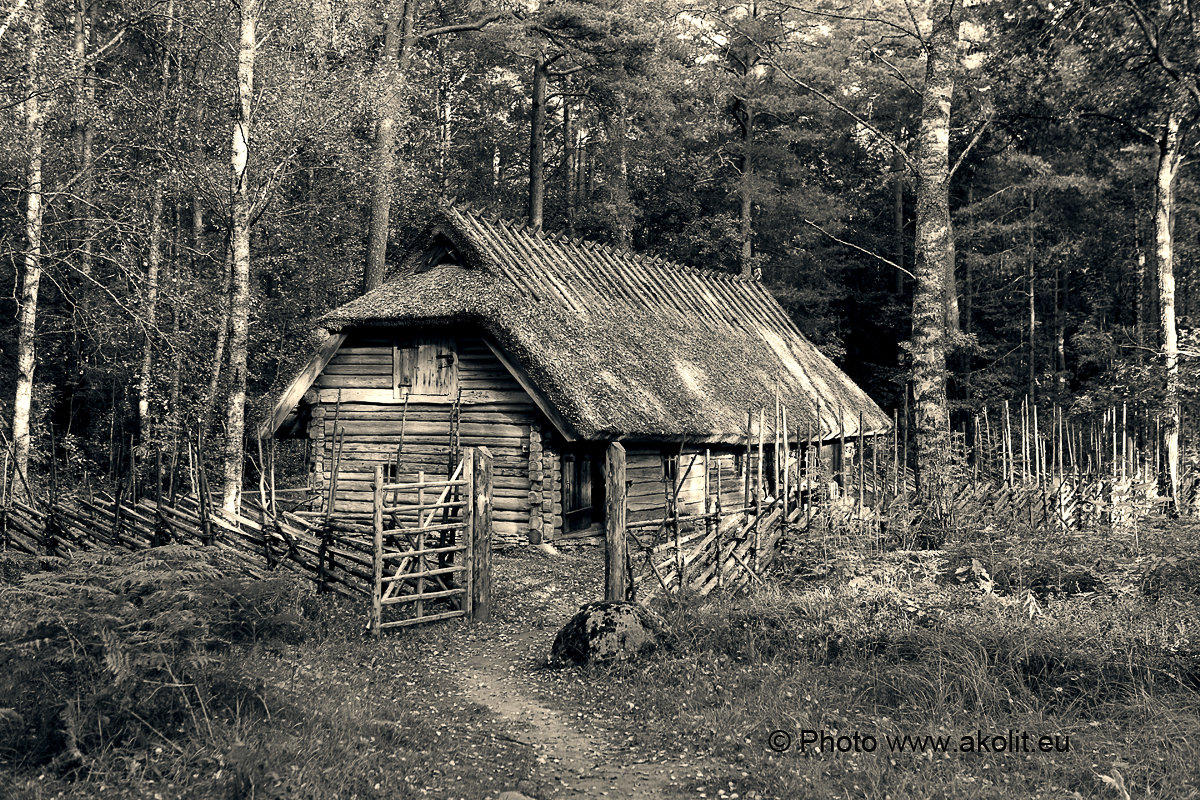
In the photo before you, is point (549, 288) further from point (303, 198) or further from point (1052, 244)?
point (1052, 244)

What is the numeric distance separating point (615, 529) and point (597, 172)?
31.4 m

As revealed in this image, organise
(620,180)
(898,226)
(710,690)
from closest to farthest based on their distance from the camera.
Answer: (710,690) < (620,180) < (898,226)

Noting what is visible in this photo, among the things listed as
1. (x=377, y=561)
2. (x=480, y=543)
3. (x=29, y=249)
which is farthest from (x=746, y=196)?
(x=377, y=561)

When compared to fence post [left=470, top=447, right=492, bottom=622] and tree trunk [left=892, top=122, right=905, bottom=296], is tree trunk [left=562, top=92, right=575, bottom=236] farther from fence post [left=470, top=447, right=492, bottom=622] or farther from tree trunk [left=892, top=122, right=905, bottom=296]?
fence post [left=470, top=447, right=492, bottom=622]

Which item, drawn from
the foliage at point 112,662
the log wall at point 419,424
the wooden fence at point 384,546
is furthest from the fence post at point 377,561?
the log wall at point 419,424

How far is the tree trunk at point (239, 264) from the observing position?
50.5 feet

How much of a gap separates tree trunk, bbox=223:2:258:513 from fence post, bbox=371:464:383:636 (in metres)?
6.80

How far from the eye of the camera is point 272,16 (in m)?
22.2

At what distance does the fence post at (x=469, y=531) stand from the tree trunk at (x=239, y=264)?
21.7 ft

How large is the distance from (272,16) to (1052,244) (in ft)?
88.2

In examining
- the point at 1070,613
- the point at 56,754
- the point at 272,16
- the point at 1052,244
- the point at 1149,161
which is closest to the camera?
the point at 56,754

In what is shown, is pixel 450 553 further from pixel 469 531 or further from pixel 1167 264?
pixel 1167 264

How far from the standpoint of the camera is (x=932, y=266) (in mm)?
12469

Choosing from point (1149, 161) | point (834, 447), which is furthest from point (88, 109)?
point (1149, 161)
